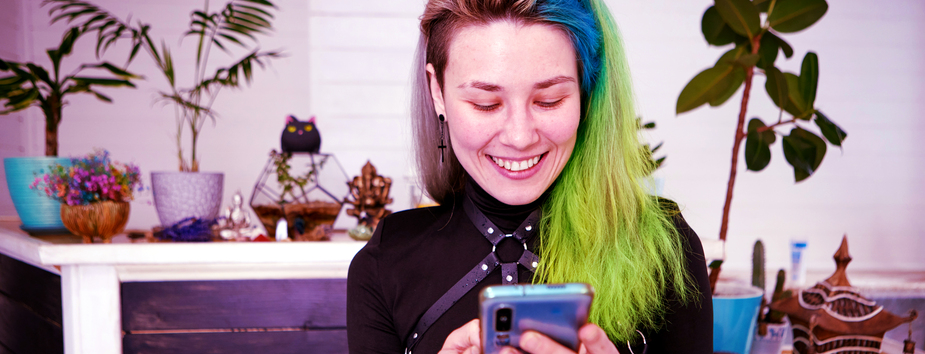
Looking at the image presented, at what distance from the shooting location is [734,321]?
1.32 m

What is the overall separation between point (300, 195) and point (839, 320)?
145 centimetres

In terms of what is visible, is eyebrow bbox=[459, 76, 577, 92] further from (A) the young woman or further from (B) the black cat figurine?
(B) the black cat figurine

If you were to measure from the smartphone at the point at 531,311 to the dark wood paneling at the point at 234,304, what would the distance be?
91 centimetres

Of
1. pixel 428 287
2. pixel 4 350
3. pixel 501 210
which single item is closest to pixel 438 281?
pixel 428 287

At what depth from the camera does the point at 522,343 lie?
1.75 feet

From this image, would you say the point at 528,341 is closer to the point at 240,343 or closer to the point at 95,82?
the point at 240,343

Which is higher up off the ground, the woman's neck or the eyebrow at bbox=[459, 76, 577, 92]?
the eyebrow at bbox=[459, 76, 577, 92]

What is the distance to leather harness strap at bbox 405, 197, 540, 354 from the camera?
804 mm

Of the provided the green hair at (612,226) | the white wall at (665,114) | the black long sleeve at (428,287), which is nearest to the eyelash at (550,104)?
the green hair at (612,226)

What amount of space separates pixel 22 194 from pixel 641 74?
2.47 m

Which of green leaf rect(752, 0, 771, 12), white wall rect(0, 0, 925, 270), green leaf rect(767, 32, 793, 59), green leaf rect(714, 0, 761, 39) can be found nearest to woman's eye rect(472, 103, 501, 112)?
green leaf rect(714, 0, 761, 39)

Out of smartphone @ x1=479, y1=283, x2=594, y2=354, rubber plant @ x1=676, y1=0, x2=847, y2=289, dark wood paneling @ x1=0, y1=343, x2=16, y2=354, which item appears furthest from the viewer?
dark wood paneling @ x1=0, y1=343, x2=16, y2=354

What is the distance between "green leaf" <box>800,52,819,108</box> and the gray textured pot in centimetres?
175

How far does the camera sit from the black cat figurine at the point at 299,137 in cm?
155
